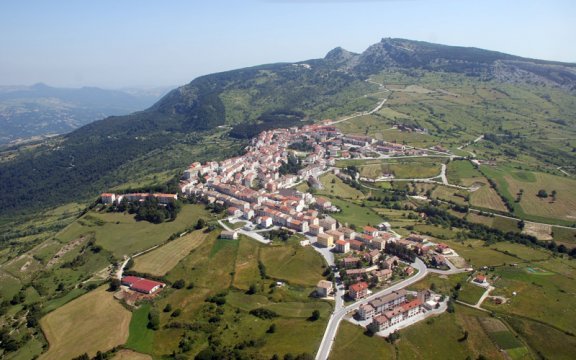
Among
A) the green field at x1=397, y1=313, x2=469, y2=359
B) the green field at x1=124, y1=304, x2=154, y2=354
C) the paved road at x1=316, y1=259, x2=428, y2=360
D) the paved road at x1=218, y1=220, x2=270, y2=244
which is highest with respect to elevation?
the paved road at x1=218, y1=220, x2=270, y2=244

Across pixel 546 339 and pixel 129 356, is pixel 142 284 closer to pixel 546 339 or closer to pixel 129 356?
pixel 129 356

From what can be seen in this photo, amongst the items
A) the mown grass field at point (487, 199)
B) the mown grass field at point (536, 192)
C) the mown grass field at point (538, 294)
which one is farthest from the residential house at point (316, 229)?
the mown grass field at point (536, 192)

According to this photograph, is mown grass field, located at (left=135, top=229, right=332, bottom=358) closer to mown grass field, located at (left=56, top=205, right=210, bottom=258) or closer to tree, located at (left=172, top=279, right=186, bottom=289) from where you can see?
tree, located at (left=172, top=279, right=186, bottom=289)

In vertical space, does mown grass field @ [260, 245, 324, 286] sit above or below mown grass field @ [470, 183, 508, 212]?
above

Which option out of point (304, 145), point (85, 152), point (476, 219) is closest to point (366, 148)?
point (304, 145)

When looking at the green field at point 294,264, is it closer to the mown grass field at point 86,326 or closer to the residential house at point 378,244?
the residential house at point 378,244

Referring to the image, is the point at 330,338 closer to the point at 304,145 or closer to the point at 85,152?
the point at 304,145

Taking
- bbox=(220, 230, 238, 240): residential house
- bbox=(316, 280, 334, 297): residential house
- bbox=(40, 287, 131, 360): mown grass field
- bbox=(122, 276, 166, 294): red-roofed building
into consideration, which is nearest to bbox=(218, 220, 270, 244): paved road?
bbox=(220, 230, 238, 240): residential house
